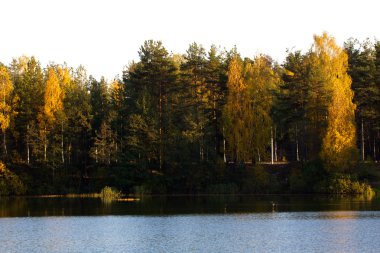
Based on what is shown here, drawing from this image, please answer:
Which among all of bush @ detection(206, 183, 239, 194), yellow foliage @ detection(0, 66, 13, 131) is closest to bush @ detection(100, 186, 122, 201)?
bush @ detection(206, 183, 239, 194)

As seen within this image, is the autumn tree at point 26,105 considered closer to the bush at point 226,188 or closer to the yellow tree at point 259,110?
the bush at point 226,188

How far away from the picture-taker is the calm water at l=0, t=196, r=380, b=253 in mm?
41906

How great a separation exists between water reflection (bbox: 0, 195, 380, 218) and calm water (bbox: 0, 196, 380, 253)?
0.09 metres

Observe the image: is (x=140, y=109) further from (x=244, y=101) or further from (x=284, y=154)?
(x=284, y=154)

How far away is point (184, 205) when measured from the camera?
232ft

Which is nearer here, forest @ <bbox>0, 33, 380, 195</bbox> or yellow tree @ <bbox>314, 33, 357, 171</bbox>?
yellow tree @ <bbox>314, 33, 357, 171</bbox>

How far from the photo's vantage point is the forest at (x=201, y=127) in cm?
8494

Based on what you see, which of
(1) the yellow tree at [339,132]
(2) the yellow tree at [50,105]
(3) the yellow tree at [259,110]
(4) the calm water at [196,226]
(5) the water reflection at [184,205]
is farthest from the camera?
(2) the yellow tree at [50,105]

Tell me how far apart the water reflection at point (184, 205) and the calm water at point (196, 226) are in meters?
0.09

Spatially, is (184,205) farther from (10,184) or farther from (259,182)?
(10,184)

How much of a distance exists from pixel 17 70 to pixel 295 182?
203ft

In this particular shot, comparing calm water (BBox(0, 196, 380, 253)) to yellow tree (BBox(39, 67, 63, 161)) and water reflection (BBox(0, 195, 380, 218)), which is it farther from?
yellow tree (BBox(39, 67, 63, 161))

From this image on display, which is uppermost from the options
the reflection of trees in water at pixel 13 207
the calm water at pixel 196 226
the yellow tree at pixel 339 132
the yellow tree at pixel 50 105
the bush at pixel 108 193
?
the yellow tree at pixel 50 105

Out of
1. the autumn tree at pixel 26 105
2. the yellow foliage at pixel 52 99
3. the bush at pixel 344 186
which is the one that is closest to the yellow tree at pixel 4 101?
the autumn tree at pixel 26 105
